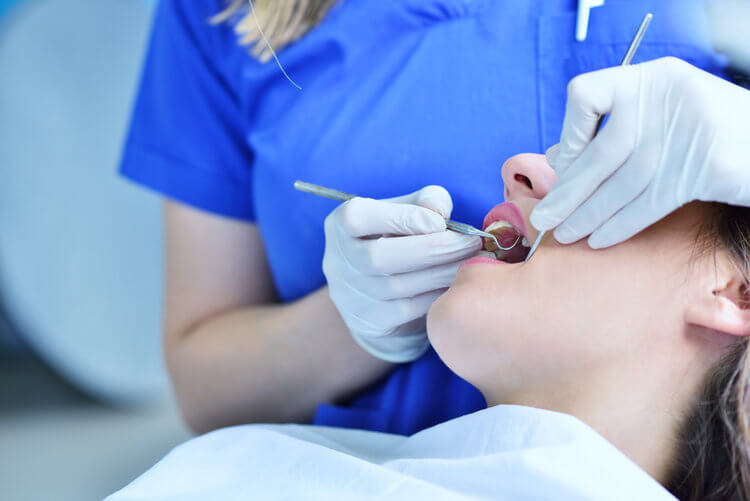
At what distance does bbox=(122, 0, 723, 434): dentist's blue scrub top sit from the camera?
26.0 inches

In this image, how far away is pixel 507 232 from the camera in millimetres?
680

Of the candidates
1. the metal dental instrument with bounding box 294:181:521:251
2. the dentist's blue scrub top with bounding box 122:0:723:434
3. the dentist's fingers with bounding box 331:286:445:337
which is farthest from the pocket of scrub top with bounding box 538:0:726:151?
the dentist's fingers with bounding box 331:286:445:337

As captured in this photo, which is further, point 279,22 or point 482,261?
point 279,22

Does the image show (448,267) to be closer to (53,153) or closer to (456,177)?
(456,177)

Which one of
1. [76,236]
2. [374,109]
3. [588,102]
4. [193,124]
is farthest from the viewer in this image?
[76,236]

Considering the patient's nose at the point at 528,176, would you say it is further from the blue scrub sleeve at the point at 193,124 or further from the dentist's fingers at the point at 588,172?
the blue scrub sleeve at the point at 193,124

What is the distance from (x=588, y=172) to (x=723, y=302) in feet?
0.63

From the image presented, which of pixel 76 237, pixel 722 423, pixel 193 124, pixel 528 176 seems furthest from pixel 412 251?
pixel 76 237

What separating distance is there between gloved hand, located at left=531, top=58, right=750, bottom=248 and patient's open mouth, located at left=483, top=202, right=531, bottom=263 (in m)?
0.07

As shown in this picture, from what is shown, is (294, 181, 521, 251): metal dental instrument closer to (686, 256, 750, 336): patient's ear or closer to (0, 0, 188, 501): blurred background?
(686, 256, 750, 336): patient's ear

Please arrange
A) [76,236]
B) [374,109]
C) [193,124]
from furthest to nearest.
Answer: [76,236] < [193,124] < [374,109]

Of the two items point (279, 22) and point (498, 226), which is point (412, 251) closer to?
point (498, 226)

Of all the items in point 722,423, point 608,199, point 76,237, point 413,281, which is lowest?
point 76,237

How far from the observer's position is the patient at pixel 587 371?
615 millimetres
